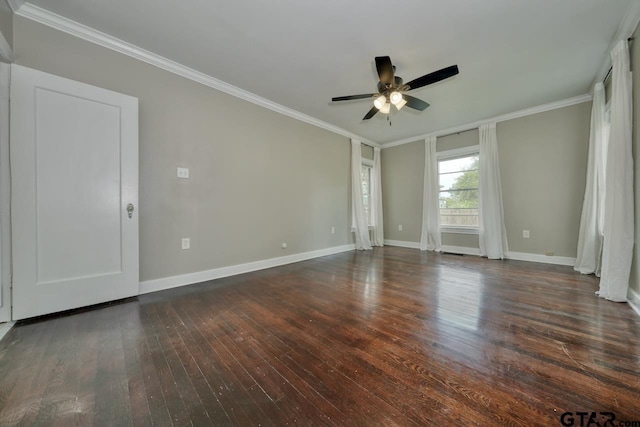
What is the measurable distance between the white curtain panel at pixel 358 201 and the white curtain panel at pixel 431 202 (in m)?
1.30

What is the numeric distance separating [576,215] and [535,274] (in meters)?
1.45

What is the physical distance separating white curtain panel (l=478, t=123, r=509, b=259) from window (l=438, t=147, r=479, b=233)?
253 mm

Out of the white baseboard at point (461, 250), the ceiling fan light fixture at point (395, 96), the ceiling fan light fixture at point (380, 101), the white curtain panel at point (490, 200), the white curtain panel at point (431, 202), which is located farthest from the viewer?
the white curtain panel at point (431, 202)

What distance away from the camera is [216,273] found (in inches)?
119

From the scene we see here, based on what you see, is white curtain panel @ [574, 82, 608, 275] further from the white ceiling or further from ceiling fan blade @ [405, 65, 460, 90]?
ceiling fan blade @ [405, 65, 460, 90]

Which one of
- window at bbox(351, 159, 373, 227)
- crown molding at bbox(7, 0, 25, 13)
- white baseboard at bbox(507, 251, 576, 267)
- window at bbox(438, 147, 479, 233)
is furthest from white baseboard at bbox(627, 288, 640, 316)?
crown molding at bbox(7, 0, 25, 13)

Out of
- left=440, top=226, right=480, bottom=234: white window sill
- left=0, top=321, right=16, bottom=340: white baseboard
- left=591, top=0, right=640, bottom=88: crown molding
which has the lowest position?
left=0, top=321, right=16, bottom=340: white baseboard

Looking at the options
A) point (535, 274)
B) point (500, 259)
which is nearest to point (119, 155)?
point (535, 274)

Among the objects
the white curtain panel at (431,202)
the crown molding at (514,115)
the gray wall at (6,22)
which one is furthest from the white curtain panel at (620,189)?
the gray wall at (6,22)

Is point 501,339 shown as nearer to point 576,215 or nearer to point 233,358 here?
point 233,358

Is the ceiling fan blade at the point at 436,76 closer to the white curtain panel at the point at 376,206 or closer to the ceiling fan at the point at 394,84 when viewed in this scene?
the ceiling fan at the point at 394,84

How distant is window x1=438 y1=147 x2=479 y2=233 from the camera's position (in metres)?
4.61

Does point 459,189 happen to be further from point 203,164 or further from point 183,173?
point 183,173

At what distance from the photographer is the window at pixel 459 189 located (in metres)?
4.61
